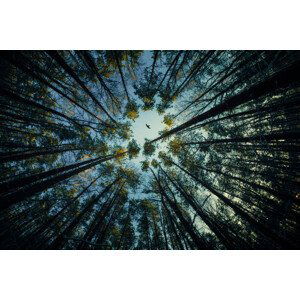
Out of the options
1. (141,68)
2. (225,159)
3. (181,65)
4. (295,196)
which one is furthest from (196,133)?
(295,196)

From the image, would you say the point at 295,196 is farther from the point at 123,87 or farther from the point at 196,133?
the point at 123,87

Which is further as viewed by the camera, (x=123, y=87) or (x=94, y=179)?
(x=94, y=179)

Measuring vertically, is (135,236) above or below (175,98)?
below

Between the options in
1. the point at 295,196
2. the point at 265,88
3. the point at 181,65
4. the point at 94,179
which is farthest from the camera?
the point at 94,179
